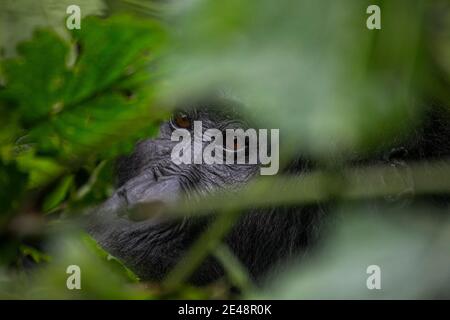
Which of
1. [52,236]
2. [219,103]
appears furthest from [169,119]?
[52,236]

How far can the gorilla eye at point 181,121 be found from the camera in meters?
0.98

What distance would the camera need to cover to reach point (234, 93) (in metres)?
0.95

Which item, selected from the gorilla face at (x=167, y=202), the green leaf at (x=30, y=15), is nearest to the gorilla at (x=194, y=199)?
the gorilla face at (x=167, y=202)

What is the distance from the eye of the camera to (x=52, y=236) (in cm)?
90

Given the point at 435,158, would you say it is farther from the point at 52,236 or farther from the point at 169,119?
the point at 52,236

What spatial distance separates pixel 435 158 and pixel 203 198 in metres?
0.35

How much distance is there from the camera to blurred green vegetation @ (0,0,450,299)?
0.86 m

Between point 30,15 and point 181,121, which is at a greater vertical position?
point 30,15

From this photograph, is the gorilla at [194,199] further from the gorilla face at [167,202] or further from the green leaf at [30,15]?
the green leaf at [30,15]

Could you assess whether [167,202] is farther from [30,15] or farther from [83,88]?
[30,15]

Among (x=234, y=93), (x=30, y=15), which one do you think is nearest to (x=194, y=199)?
(x=234, y=93)

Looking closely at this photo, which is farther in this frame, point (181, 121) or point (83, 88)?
point (181, 121)

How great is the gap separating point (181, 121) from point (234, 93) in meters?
0.10

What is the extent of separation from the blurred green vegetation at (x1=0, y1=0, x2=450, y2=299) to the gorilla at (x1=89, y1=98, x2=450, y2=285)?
0.02 m
